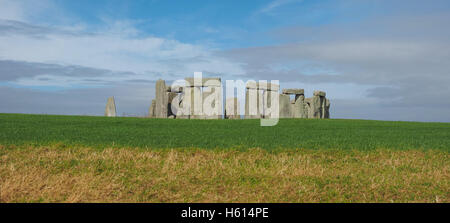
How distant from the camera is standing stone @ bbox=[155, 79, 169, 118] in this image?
23.4 meters

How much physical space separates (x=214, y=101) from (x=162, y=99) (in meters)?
3.43

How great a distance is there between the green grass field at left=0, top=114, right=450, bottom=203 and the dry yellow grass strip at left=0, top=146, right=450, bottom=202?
17 millimetres

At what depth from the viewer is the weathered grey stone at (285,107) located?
80.7 feet

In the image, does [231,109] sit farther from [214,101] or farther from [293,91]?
[293,91]

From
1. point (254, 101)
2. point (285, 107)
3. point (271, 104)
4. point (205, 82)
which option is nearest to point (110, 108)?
point (205, 82)

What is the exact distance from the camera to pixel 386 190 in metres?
6.50

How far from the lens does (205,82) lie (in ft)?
72.7

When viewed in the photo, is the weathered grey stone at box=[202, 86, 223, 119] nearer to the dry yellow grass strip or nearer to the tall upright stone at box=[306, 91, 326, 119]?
the tall upright stone at box=[306, 91, 326, 119]

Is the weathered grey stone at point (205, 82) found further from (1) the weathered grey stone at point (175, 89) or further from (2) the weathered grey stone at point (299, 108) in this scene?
(2) the weathered grey stone at point (299, 108)

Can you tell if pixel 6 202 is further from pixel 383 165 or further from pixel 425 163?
pixel 425 163

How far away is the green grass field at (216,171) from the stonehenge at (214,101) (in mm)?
12193

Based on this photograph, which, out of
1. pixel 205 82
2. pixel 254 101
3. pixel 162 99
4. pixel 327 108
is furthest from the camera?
pixel 327 108

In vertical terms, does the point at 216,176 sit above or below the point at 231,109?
below
